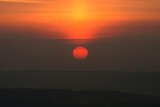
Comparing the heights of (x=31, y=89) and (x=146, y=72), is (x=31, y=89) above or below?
below

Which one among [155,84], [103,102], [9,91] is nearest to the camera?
[103,102]

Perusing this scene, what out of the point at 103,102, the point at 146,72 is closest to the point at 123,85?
the point at 146,72

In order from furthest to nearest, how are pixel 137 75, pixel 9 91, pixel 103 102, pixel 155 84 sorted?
pixel 137 75 → pixel 155 84 → pixel 9 91 → pixel 103 102

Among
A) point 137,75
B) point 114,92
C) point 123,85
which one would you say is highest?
point 137,75

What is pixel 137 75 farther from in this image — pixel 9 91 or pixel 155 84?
pixel 9 91

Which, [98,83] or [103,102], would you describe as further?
[98,83]

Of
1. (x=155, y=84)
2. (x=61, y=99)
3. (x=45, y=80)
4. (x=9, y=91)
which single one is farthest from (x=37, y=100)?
(x=155, y=84)
